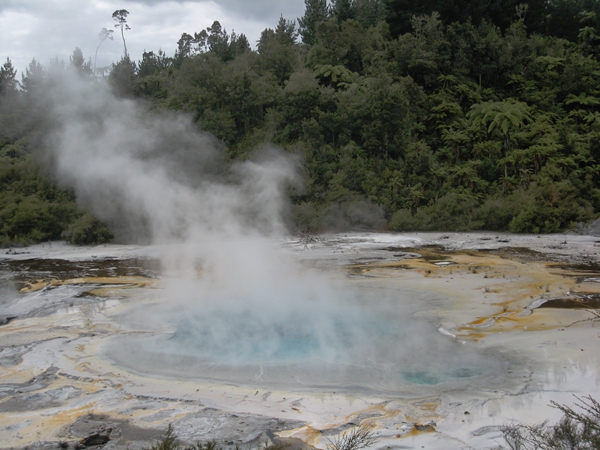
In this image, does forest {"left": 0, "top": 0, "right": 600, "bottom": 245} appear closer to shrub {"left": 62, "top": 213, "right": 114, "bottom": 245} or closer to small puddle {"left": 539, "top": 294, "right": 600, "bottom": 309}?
shrub {"left": 62, "top": 213, "right": 114, "bottom": 245}

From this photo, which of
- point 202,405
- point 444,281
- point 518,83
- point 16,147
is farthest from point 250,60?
point 202,405

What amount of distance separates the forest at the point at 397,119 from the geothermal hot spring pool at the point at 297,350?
19.8 feet

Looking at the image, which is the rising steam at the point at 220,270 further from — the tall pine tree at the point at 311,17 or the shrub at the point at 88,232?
the tall pine tree at the point at 311,17

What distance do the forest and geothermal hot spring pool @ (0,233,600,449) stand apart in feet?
19.8

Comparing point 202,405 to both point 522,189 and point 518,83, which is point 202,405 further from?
point 518,83

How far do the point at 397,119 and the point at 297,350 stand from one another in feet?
54.2

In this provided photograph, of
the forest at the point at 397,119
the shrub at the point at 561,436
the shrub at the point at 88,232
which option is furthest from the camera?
the forest at the point at 397,119

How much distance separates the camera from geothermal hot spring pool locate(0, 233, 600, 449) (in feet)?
16.1

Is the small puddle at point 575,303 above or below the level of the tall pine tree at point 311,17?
below

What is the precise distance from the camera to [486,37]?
87.6 feet

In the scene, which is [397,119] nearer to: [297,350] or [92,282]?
[92,282]

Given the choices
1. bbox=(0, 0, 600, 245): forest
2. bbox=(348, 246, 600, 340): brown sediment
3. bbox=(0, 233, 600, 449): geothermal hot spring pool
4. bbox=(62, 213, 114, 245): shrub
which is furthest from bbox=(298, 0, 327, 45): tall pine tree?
bbox=(0, 233, 600, 449): geothermal hot spring pool

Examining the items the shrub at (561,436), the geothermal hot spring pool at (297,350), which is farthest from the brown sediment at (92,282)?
the shrub at (561,436)

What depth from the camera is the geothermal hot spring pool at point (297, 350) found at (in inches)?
194
